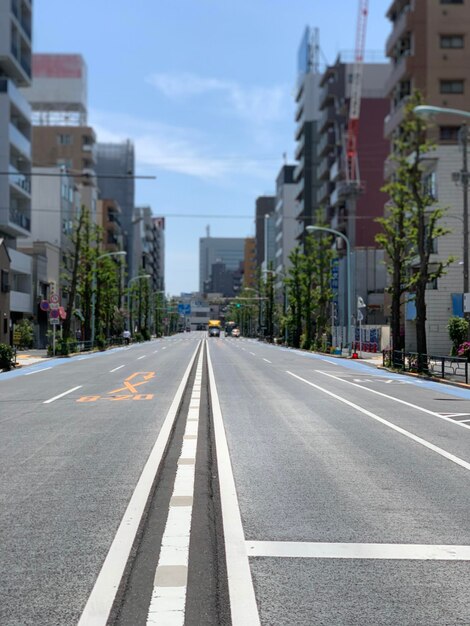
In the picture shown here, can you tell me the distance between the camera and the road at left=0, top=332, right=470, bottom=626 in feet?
14.3

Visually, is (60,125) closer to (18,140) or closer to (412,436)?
(18,140)

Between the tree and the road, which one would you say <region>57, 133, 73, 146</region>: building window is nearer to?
the tree

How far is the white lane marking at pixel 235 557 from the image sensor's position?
13.8 ft

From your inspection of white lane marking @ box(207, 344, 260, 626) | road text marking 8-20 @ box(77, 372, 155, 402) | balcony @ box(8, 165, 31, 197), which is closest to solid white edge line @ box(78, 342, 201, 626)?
white lane marking @ box(207, 344, 260, 626)

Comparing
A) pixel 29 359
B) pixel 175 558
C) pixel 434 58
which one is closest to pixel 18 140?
pixel 29 359

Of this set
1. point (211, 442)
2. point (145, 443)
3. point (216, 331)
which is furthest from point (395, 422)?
point (216, 331)

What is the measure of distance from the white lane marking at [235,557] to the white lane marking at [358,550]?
0.15 meters

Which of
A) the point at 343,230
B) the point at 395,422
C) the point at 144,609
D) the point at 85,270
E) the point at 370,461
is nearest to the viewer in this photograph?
the point at 144,609

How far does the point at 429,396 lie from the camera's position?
19672 millimetres

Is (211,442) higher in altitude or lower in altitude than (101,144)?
lower

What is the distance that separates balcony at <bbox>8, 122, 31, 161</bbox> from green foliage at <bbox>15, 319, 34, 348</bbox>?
47.6 feet

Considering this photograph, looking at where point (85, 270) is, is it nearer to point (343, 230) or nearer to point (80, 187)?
point (343, 230)

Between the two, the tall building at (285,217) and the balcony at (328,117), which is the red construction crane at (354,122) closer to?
the balcony at (328,117)

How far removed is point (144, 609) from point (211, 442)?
21.2 ft
